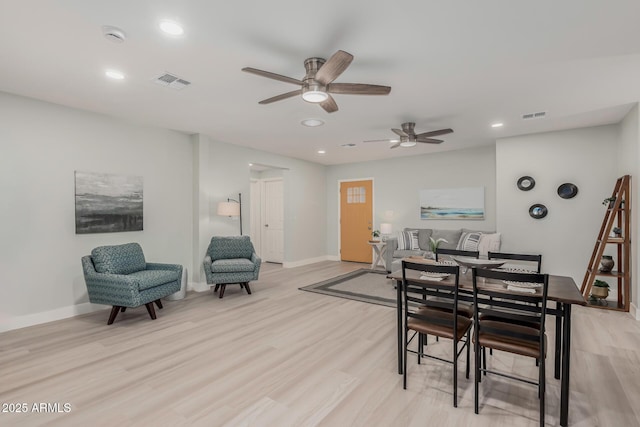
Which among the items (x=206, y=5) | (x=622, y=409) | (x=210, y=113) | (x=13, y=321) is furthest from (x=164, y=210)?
(x=622, y=409)

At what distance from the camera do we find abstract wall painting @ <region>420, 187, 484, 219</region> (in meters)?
6.41

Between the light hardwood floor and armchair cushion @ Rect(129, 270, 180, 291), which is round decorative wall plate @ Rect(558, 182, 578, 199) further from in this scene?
armchair cushion @ Rect(129, 270, 180, 291)

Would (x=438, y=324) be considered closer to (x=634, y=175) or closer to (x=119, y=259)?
(x=634, y=175)

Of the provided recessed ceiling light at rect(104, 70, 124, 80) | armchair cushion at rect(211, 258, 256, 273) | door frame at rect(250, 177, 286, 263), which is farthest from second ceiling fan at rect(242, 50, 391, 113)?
door frame at rect(250, 177, 286, 263)

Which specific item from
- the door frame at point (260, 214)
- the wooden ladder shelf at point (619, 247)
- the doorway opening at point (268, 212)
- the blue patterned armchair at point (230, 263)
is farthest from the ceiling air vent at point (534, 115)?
the door frame at point (260, 214)

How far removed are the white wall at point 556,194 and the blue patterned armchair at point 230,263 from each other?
438cm

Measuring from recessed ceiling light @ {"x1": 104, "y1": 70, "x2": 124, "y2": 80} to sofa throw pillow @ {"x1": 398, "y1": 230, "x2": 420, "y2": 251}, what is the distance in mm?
5246

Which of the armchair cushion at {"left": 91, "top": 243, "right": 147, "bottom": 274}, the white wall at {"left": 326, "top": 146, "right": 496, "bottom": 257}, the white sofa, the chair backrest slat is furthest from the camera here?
the white wall at {"left": 326, "top": 146, "right": 496, "bottom": 257}

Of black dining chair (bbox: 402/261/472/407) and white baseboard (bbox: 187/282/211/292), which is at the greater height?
black dining chair (bbox: 402/261/472/407)

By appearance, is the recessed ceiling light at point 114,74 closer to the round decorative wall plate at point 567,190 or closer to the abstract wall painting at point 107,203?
the abstract wall painting at point 107,203

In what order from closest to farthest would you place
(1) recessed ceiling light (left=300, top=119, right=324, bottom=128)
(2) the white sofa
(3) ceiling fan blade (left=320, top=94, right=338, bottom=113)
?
(3) ceiling fan blade (left=320, top=94, right=338, bottom=113) → (1) recessed ceiling light (left=300, top=119, right=324, bottom=128) → (2) the white sofa

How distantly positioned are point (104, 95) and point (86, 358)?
273 cm

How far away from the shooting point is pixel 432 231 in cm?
652

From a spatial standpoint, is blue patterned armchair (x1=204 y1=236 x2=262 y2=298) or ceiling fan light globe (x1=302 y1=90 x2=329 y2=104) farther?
blue patterned armchair (x1=204 y1=236 x2=262 y2=298)
